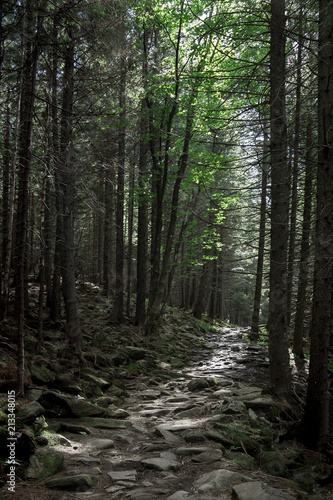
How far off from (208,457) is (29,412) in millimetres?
2570

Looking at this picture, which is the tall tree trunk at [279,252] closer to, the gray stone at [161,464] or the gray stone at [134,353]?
the gray stone at [161,464]

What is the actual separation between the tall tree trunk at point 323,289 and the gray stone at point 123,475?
10.7ft

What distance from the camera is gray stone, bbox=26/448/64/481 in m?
3.74

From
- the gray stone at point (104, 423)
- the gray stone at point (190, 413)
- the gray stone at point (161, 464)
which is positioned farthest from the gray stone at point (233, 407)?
the gray stone at point (161, 464)

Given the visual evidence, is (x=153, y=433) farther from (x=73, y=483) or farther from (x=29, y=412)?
(x=73, y=483)

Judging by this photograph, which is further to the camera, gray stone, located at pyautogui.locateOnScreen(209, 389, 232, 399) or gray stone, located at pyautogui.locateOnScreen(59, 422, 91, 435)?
gray stone, located at pyautogui.locateOnScreen(209, 389, 232, 399)

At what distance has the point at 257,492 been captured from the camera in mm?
3473

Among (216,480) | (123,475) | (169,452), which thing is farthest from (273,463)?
(123,475)

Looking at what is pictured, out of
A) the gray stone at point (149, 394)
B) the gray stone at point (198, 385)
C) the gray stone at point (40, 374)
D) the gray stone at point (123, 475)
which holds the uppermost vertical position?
the gray stone at point (40, 374)

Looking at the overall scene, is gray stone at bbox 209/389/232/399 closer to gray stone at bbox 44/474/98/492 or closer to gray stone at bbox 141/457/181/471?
gray stone at bbox 141/457/181/471

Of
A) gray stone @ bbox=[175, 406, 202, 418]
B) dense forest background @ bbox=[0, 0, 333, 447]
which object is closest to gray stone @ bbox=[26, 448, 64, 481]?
dense forest background @ bbox=[0, 0, 333, 447]

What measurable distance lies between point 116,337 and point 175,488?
8765 millimetres

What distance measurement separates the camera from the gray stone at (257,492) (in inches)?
133

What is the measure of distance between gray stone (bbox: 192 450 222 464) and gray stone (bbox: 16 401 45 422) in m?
2.33
